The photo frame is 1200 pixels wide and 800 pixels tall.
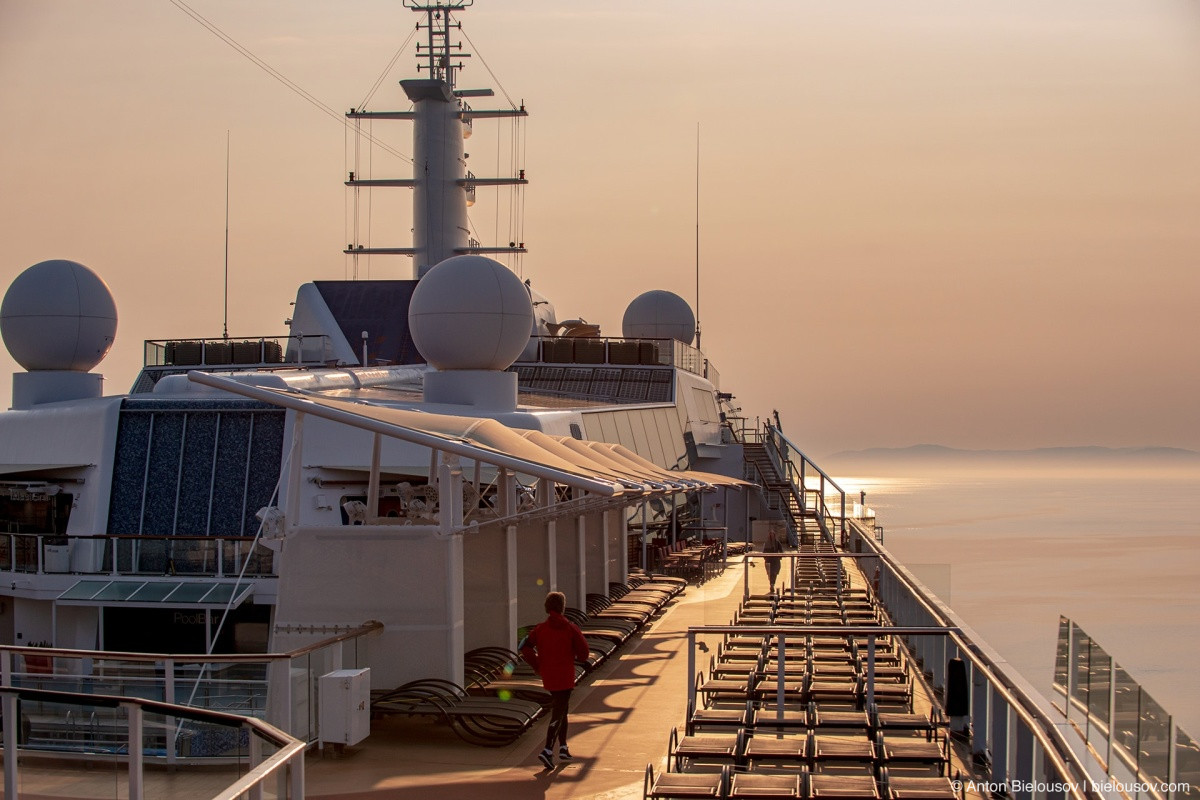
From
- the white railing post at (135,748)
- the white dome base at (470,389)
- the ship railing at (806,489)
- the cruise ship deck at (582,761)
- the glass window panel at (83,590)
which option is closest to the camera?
the white railing post at (135,748)

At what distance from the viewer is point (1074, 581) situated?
73750 mm

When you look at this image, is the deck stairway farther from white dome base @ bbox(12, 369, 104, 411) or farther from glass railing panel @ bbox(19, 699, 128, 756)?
glass railing panel @ bbox(19, 699, 128, 756)

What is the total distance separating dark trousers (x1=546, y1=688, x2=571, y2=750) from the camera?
10.2m

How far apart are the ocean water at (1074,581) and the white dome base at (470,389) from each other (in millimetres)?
7201

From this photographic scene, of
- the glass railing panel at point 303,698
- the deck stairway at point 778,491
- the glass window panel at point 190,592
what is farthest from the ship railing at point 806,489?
the glass railing panel at point 303,698

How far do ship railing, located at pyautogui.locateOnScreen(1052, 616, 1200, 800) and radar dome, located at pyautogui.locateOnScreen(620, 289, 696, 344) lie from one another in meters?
36.1

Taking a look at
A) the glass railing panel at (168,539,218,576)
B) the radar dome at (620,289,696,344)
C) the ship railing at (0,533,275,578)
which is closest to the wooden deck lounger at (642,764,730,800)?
the ship railing at (0,533,275,578)

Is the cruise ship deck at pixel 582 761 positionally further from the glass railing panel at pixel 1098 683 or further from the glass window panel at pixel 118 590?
the glass window panel at pixel 118 590

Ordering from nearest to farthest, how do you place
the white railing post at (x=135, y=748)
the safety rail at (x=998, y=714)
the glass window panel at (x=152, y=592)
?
the white railing post at (x=135, y=748) < the safety rail at (x=998, y=714) < the glass window panel at (x=152, y=592)

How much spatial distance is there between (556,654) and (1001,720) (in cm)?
314

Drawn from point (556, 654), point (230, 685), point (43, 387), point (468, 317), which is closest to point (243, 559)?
point (468, 317)

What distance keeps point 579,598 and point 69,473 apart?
9433 mm

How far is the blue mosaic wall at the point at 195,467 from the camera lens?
71.4ft

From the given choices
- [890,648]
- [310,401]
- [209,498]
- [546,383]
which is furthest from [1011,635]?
[310,401]
